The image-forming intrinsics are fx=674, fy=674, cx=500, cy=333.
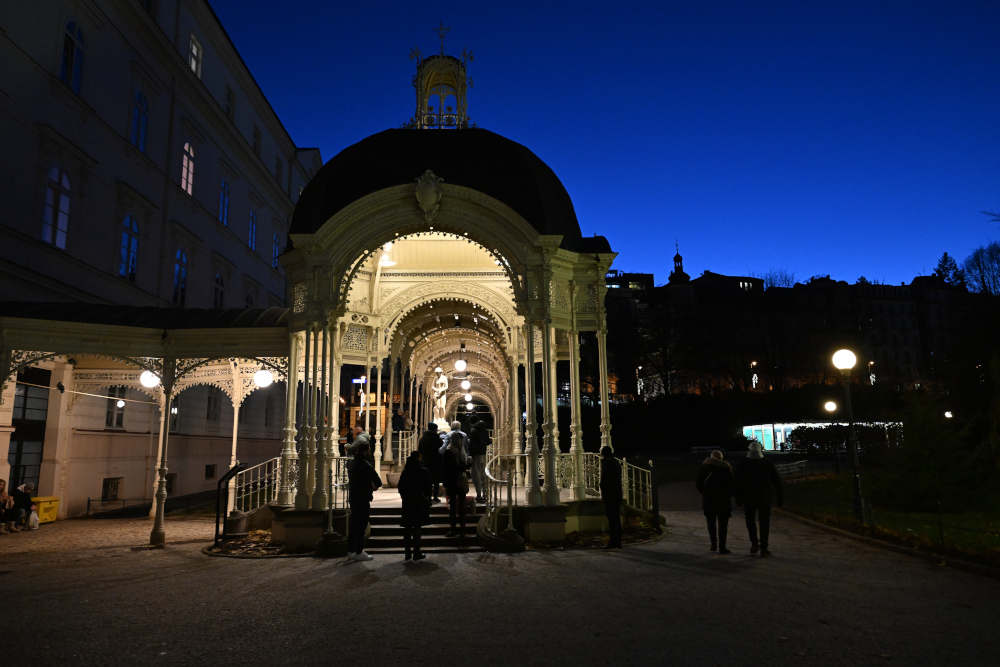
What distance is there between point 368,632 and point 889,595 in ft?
18.4

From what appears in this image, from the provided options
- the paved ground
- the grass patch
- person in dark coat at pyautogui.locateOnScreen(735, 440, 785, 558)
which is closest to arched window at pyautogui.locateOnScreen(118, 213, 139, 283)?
the paved ground

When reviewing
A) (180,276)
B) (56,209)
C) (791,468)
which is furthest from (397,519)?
(791,468)

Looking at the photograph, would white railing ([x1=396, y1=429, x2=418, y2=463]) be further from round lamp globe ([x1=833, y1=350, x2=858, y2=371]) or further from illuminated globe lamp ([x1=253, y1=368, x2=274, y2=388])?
round lamp globe ([x1=833, y1=350, x2=858, y2=371])

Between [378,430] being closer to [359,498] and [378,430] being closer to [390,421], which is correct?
[390,421]

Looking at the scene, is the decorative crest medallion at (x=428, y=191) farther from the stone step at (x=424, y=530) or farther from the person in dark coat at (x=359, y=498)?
the stone step at (x=424, y=530)

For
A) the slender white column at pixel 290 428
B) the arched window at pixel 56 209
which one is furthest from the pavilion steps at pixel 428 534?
the arched window at pixel 56 209

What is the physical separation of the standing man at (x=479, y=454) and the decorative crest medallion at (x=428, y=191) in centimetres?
416

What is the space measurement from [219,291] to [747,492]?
81.5 feet

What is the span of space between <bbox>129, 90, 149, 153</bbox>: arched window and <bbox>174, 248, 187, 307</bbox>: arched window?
4144 millimetres

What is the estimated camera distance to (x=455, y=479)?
1101cm

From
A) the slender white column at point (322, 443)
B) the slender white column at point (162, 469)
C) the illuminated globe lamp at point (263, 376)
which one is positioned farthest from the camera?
the illuminated globe lamp at point (263, 376)

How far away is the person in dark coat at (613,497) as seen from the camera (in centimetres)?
1080

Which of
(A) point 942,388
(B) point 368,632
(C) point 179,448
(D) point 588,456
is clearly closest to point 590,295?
(D) point 588,456

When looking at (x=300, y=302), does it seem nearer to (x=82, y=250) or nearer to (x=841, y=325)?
(x=82, y=250)
